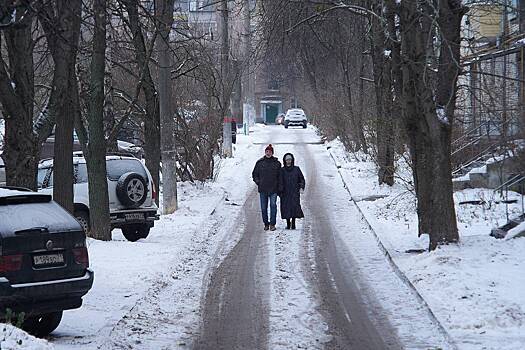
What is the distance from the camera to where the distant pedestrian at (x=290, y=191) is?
18594 millimetres

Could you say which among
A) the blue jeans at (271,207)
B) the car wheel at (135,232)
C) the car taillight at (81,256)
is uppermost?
the car taillight at (81,256)

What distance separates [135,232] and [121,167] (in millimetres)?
1389

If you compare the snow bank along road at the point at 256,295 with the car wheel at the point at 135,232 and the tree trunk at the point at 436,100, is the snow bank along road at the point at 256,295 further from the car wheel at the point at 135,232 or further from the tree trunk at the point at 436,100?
the tree trunk at the point at 436,100

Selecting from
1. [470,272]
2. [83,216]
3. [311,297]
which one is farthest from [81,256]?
[83,216]

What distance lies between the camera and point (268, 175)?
62.0 feet

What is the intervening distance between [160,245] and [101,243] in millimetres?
1051

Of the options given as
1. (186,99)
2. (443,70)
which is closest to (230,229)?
(443,70)

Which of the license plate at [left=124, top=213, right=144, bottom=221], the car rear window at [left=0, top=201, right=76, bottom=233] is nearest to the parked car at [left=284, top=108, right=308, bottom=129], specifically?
the license plate at [left=124, top=213, right=144, bottom=221]

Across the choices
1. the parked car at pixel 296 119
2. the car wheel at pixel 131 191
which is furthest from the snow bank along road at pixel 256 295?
the parked car at pixel 296 119

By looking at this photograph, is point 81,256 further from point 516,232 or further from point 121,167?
point 121,167

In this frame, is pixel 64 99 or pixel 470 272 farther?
pixel 64 99

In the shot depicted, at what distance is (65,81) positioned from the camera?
45.3 feet

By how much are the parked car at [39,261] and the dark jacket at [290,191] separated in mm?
9974

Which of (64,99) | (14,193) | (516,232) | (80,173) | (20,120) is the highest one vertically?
(64,99)
